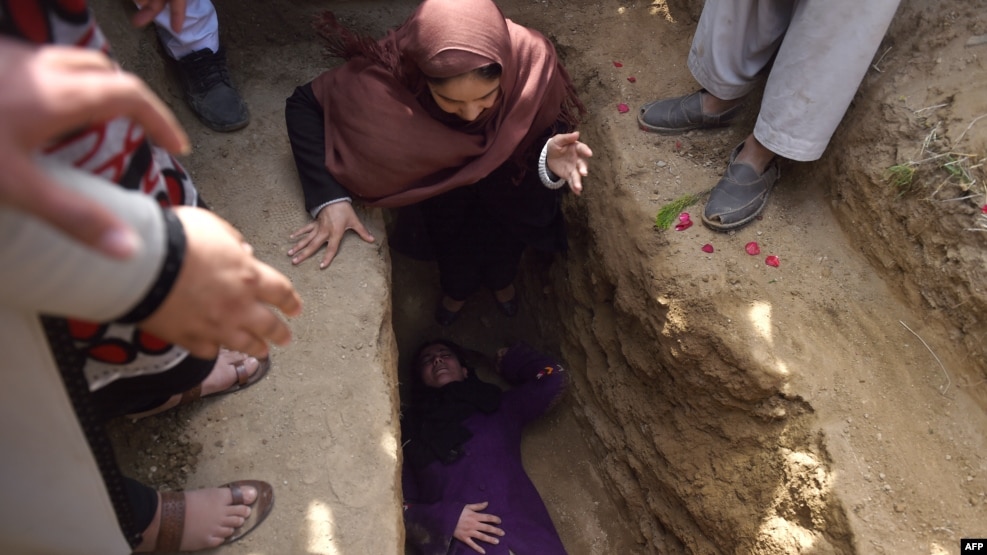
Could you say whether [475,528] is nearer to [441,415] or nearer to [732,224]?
[441,415]

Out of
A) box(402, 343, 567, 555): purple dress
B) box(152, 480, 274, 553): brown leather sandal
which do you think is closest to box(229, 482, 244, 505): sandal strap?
box(152, 480, 274, 553): brown leather sandal

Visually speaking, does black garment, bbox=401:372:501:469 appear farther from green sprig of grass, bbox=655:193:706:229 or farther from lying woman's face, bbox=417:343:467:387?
green sprig of grass, bbox=655:193:706:229

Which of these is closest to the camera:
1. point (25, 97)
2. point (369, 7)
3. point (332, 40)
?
point (25, 97)

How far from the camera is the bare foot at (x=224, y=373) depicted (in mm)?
2004

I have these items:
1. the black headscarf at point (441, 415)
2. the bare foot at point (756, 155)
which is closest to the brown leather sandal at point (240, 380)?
A: the black headscarf at point (441, 415)

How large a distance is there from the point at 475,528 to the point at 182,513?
1.13 metres

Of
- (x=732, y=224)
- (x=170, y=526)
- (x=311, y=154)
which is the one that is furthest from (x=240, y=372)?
(x=732, y=224)

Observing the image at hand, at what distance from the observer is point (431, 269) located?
3.57m

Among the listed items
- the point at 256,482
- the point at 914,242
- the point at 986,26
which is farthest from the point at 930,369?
the point at 256,482

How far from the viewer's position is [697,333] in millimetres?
2367

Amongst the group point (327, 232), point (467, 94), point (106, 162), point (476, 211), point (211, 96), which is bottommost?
point (476, 211)

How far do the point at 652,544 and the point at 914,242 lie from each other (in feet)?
4.80

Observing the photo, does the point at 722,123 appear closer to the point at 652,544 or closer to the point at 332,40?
the point at 332,40

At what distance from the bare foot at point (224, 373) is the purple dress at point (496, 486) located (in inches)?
35.6
